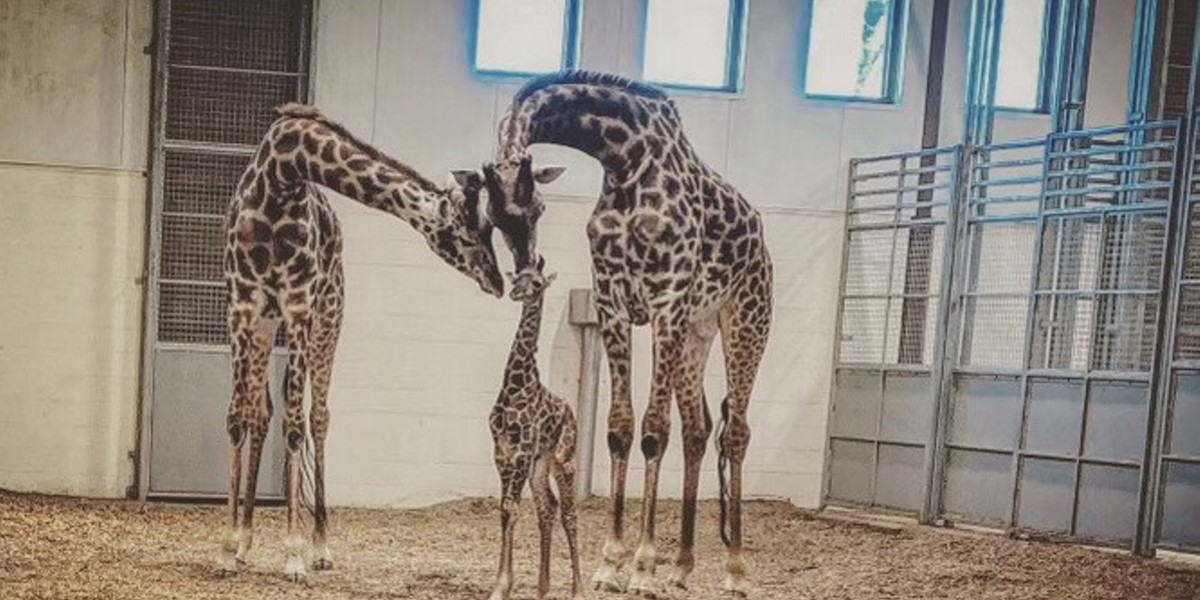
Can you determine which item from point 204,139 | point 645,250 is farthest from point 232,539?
point 204,139

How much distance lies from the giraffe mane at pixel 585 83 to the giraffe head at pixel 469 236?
1.43 feet

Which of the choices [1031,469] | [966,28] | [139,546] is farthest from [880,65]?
[139,546]

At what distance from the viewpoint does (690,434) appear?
703 centimetres

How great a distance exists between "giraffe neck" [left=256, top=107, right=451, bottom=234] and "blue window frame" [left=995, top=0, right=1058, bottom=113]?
6.56 meters

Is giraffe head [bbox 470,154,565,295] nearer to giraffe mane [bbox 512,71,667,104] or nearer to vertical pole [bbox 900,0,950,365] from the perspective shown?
giraffe mane [bbox 512,71,667,104]

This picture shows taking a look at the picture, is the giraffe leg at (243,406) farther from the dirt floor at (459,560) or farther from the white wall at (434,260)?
the white wall at (434,260)

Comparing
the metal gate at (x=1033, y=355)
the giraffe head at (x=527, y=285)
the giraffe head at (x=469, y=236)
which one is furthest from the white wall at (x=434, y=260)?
the giraffe head at (x=527, y=285)

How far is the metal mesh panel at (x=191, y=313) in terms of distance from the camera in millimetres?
10266

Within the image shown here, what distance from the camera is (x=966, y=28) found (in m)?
11.3

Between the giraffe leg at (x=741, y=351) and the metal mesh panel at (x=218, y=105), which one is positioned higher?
the metal mesh panel at (x=218, y=105)

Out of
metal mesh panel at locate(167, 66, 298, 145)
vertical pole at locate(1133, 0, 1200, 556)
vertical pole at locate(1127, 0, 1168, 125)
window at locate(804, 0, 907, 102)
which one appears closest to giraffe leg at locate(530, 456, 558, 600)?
vertical pole at locate(1133, 0, 1200, 556)

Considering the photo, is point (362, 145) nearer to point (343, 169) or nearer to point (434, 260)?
point (343, 169)

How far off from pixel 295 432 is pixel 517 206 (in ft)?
5.76

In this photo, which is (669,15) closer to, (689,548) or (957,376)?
(957,376)
